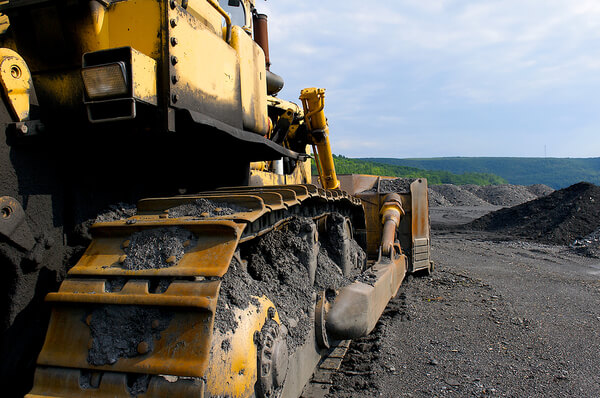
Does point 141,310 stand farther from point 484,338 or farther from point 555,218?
point 555,218

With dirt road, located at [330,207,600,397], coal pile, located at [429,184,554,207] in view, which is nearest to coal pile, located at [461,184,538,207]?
coal pile, located at [429,184,554,207]

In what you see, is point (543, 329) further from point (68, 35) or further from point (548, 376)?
point (68, 35)

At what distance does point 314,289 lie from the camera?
132 inches

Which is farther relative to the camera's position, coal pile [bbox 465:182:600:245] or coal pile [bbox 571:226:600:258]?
coal pile [bbox 465:182:600:245]

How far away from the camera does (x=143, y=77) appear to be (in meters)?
2.12

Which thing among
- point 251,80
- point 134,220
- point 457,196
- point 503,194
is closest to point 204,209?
point 134,220

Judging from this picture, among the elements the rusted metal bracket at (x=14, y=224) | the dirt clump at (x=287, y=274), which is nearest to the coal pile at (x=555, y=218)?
the dirt clump at (x=287, y=274)

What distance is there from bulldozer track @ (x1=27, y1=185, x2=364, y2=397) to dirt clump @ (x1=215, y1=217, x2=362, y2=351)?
35 centimetres

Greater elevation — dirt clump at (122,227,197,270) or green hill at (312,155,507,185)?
dirt clump at (122,227,197,270)

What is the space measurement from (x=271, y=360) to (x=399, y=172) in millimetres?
51118

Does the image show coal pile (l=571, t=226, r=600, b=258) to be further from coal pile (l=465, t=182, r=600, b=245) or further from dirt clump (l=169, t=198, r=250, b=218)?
dirt clump (l=169, t=198, r=250, b=218)

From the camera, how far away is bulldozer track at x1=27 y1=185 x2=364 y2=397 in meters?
1.79

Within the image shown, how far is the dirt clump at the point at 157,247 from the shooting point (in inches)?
79.4

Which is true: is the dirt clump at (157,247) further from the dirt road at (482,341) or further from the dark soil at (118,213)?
the dirt road at (482,341)
